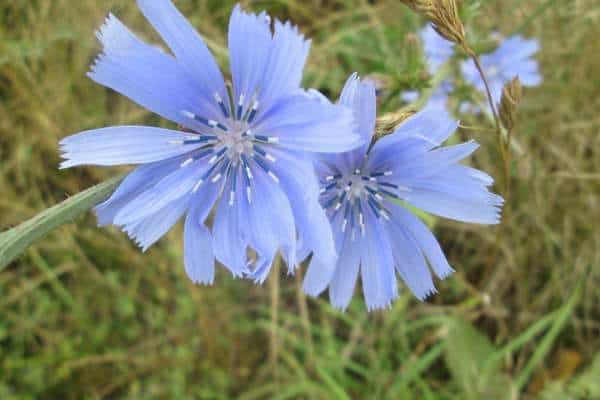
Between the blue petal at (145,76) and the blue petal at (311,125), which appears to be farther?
the blue petal at (145,76)

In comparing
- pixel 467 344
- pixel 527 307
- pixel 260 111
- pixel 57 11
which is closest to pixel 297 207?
pixel 260 111

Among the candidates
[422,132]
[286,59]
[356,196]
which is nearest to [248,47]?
[286,59]

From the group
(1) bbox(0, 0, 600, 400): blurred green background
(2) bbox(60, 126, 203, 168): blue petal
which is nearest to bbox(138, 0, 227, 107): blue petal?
(2) bbox(60, 126, 203, 168): blue petal

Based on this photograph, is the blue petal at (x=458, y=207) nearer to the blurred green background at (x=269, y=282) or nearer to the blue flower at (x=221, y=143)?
the blue flower at (x=221, y=143)

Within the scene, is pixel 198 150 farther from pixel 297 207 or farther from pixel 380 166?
pixel 380 166

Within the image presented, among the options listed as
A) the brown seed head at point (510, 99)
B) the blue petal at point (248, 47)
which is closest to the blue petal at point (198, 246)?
the blue petal at point (248, 47)

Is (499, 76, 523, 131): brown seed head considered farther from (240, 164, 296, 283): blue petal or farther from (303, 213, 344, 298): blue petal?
(240, 164, 296, 283): blue petal

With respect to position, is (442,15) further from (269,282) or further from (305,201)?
(269,282)
